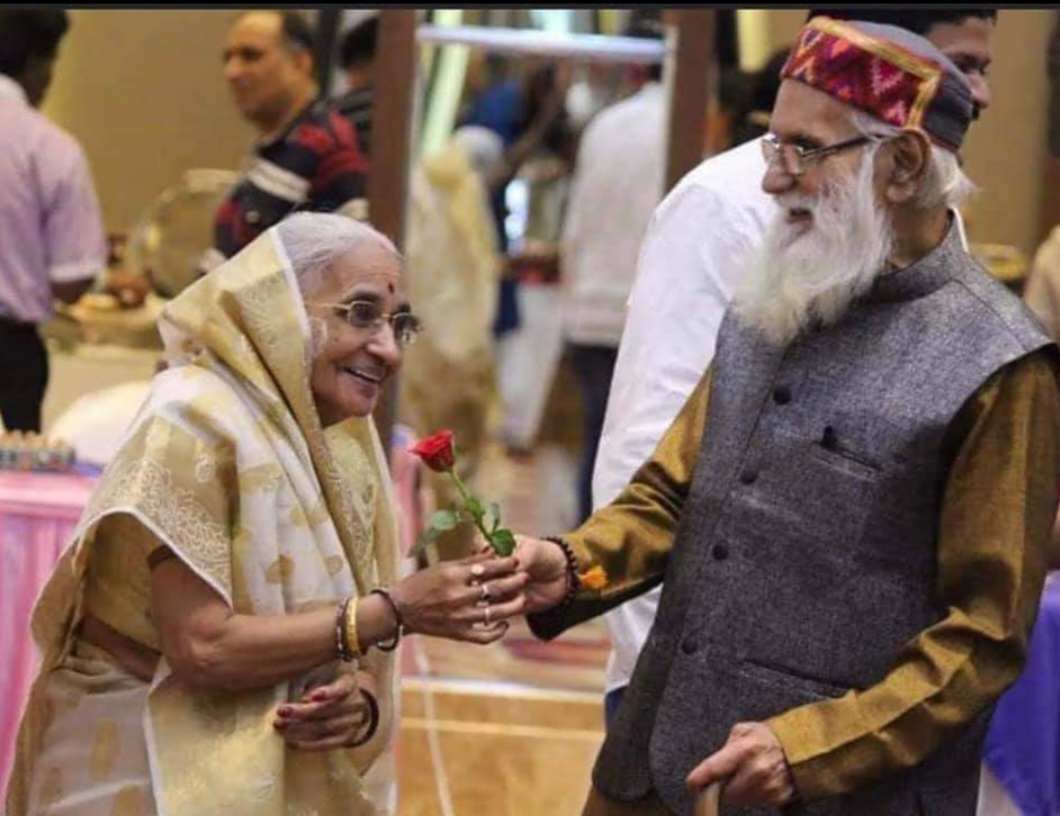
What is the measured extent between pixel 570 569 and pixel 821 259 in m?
0.44

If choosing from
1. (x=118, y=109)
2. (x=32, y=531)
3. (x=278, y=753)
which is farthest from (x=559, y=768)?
(x=278, y=753)

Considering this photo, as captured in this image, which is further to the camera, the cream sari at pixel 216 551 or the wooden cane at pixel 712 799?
the cream sari at pixel 216 551

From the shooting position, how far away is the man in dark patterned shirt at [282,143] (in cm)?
564

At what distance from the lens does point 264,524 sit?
2797mm

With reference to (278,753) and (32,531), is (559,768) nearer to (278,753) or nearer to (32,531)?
(32,531)

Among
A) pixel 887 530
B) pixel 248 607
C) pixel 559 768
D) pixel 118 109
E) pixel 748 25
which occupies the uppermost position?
pixel 887 530

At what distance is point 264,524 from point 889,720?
2.33ft

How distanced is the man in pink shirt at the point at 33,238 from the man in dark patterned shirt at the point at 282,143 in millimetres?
346

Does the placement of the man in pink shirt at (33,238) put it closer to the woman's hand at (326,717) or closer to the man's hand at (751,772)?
the woman's hand at (326,717)

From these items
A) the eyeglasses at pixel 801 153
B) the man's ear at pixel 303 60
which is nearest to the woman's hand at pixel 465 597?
the eyeglasses at pixel 801 153

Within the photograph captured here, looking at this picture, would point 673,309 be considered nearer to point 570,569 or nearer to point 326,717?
point 570,569

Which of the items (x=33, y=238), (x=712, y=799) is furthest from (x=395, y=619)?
(x=33, y=238)

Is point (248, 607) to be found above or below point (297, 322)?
below

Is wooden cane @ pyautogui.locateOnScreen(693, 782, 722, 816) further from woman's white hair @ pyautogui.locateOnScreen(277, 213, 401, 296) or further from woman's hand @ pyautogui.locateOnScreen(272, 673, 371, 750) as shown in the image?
woman's white hair @ pyautogui.locateOnScreen(277, 213, 401, 296)
